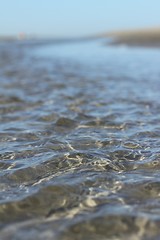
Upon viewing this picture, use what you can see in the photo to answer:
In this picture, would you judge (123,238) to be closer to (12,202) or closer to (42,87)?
(12,202)

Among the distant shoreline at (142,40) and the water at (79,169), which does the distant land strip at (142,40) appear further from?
the water at (79,169)

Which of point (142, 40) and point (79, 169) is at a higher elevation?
point (142, 40)

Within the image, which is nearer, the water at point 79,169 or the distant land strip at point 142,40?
the water at point 79,169

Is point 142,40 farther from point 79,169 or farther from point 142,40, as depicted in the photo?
point 79,169

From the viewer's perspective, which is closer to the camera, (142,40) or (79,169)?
(79,169)

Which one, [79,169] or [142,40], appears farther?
[142,40]

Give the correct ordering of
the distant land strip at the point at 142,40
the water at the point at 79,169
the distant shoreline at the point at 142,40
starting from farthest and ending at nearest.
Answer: the distant land strip at the point at 142,40 < the distant shoreline at the point at 142,40 < the water at the point at 79,169

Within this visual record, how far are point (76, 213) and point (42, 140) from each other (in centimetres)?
256

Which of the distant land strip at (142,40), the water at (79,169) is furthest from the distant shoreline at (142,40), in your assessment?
the water at (79,169)

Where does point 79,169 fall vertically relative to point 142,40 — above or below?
below

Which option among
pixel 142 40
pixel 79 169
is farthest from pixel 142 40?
pixel 79 169

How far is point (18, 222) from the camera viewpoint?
3.59 metres

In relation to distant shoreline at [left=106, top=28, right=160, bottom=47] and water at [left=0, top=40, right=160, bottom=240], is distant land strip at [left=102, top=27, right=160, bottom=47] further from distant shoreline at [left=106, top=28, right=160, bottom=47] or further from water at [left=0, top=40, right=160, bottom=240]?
water at [left=0, top=40, right=160, bottom=240]

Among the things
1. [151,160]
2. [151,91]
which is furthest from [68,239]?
[151,91]
